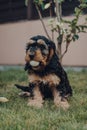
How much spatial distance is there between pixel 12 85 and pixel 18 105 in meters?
2.28

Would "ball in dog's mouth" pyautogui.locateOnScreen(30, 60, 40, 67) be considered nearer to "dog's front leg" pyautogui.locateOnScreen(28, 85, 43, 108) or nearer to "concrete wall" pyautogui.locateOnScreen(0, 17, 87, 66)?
"dog's front leg" pyautogui.locateOnScreen(28, 85, 43, 108)

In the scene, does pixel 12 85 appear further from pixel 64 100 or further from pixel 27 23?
pixel 27 23

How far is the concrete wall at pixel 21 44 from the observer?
39.3 feet

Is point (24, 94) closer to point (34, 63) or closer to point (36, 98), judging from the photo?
point (36, 98)

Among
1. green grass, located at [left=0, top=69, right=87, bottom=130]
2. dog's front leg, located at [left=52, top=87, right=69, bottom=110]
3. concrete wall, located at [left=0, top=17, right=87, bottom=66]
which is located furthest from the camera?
concrete wall, located at [left=0, top=17, right=87, bottom=66]

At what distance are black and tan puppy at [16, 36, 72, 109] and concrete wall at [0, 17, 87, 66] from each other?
19.0 ft

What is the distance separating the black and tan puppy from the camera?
18.8 ft

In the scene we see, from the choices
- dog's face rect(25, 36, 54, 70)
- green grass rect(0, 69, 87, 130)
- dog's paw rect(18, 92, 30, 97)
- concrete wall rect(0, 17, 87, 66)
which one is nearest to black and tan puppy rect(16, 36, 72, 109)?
dog's face rect(25, 36, 54, 70)

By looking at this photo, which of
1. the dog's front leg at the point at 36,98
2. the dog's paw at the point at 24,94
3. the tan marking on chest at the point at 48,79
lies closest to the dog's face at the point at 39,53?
the tan marking on chest at the point at 48,79

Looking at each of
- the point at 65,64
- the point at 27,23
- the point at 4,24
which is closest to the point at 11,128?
the point at 65,64

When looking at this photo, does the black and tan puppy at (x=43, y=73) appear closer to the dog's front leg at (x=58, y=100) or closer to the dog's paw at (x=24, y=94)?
the dog's front leg at (x=58, y=100)

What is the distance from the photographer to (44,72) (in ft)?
19.6

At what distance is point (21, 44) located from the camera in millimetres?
13750

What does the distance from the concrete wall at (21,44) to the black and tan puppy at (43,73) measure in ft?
19.0
